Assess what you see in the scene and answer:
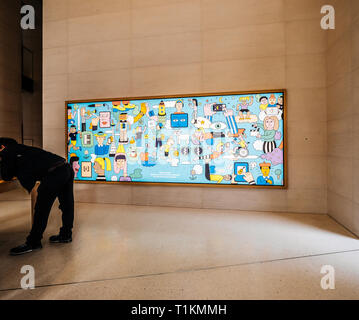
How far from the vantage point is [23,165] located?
2406 mm

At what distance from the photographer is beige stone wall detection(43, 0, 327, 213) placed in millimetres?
3746

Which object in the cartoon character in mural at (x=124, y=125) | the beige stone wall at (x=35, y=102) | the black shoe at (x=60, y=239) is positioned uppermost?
the beige stone wall at (x=35, y=102)

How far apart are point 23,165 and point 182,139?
2.50 m

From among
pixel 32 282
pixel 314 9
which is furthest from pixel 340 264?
pixel 314 9

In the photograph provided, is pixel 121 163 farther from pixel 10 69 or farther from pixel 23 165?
pixel 10 69

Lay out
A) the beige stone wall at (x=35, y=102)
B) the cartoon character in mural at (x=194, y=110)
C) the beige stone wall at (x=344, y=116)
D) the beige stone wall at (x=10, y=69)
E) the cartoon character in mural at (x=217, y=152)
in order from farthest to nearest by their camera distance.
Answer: the beige stone wall at (x=35, y=102) < the beige stone wall at (x=10, y=69) < the cartoon character in mural at (x=194, y=110) < the cartoon character in mural at (x=217, y=152) < the beige stone wall at (x=344, y=116)

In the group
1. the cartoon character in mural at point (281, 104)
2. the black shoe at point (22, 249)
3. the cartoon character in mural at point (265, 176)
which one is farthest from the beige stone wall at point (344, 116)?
the black shoe at point (22, 249)

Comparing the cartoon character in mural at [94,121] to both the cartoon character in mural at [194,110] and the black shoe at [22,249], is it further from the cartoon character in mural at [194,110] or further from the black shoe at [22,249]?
the black shoe at [22,249]

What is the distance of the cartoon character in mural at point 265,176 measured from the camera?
151 inches

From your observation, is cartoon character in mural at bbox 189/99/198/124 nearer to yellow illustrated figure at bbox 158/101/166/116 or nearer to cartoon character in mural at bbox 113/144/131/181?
yellow illustrated figure at bbox 158/101/166/116

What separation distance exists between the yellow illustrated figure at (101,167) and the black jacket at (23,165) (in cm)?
199

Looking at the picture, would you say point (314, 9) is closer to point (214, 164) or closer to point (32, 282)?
point (214, 164)

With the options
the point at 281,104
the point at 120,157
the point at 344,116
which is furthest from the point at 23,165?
the point at 344,116
